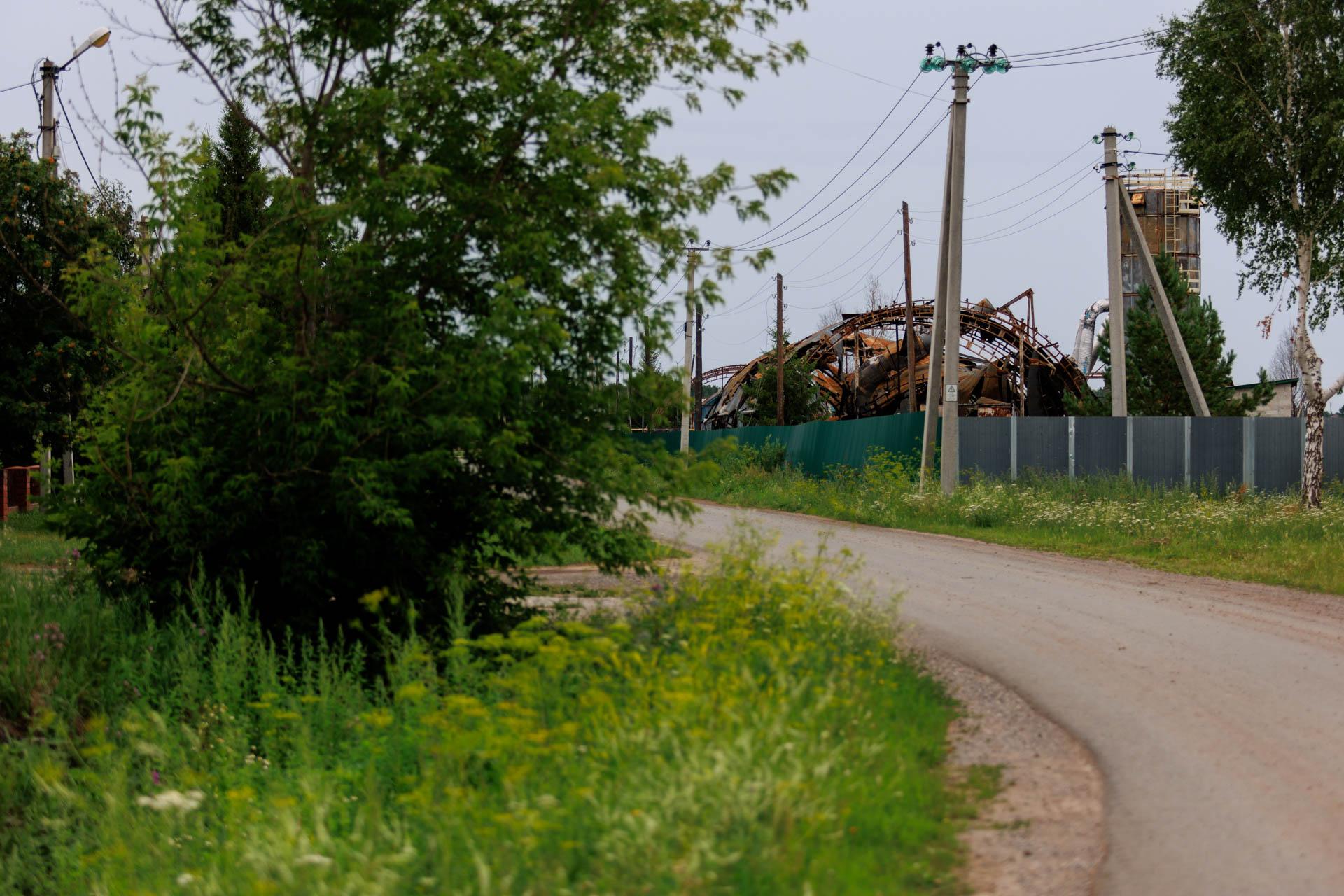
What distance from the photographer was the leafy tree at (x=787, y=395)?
171 feet

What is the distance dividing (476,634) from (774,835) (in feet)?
18.0

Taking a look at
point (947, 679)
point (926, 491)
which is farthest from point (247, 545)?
point (926, 491)

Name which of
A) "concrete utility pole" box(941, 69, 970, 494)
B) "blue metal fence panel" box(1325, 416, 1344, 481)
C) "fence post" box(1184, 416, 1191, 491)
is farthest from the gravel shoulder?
"blue metal fence panel" box(1325, 416, 1344, 481)

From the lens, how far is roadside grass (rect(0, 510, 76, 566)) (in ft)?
48.4

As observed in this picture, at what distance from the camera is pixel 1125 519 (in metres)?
19.8

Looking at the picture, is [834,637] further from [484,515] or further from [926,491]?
[926,491]

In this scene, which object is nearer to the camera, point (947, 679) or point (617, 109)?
point (947, 679)

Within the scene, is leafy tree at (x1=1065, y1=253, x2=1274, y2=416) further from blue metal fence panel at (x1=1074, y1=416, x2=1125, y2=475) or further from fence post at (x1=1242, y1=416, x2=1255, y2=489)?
blue metal fence panel at (x1=1074, y1=416, x2=1125, y2=475)

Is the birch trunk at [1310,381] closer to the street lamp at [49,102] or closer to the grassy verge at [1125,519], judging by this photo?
the grassy verge at [1125,519]

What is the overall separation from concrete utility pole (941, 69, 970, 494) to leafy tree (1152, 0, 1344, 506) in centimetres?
459

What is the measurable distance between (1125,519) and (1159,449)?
852 centimetres

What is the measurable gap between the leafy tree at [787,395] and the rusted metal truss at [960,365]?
117 centimetres

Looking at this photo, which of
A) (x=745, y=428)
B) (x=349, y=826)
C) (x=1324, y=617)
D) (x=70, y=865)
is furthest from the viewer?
(x=745, y=428)

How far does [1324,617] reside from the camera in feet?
37.4
